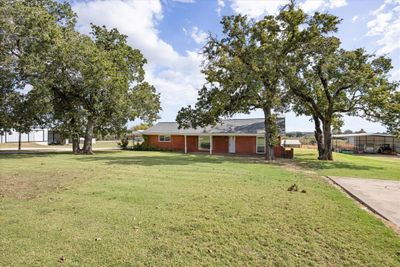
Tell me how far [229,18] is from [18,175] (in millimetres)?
17510

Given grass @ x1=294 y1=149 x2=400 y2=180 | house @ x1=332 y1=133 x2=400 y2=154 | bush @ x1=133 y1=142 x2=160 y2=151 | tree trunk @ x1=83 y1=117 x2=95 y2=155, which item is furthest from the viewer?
house @ x1=332 y1=133 x2=400 y2=154

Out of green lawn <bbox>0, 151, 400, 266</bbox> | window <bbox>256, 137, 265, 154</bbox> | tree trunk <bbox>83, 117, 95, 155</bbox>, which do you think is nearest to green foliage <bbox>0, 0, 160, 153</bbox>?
tree trunk <bbox>83, 117, 95, 155</bbox>

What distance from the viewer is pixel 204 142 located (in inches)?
1208

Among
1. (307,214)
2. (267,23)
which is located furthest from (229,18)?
(307,214)

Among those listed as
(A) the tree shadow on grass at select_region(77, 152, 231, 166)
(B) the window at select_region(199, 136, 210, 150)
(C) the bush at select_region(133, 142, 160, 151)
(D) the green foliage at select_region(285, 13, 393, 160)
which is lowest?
(A) the tree shadow on grass at select_region(77, 152, 231, 166)

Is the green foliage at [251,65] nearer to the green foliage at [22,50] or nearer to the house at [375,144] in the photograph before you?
the green foliage at [22,50]

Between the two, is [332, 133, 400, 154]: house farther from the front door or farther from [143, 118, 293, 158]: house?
the front door

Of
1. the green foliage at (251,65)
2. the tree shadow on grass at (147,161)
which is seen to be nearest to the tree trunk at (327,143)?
the green foliage at (251,65)

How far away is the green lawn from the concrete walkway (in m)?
0.44

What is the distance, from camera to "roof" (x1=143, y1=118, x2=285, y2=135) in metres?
28.1

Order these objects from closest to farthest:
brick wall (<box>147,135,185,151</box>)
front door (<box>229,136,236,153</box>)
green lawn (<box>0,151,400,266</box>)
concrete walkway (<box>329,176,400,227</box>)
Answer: green lawn (<box>0,151,400,266</box>), concrete walkway (<box>329,176,400,227</box>), front door (<box>229,136,236,153</box>), brick wall (<box>147,135,185,151</box>)

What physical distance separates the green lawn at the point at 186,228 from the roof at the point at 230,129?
1930 centimetres

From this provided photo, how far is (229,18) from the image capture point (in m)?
20.7

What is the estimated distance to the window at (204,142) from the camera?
30469mm
